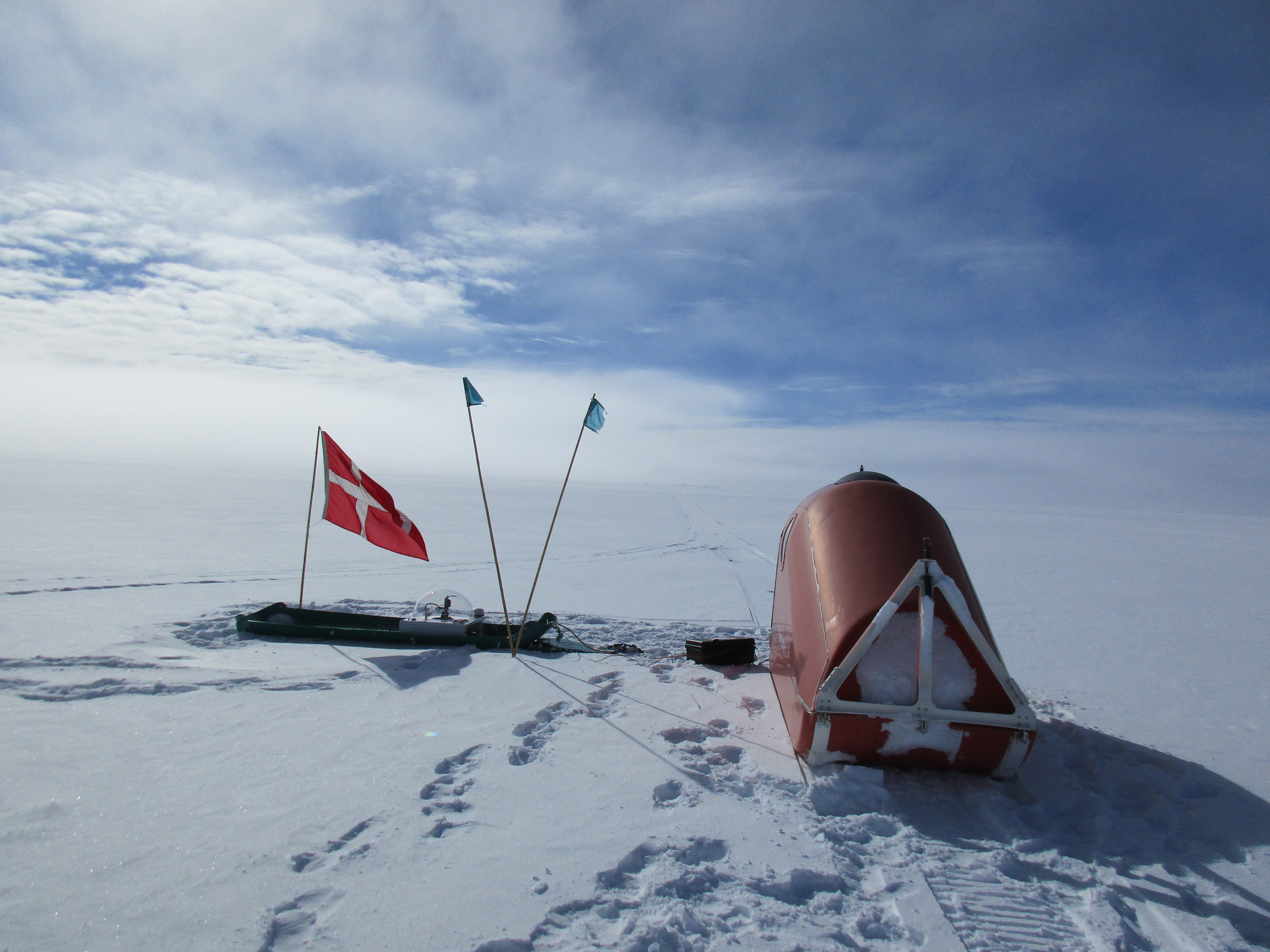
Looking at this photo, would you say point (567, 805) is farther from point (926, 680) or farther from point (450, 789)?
point (926, 680)

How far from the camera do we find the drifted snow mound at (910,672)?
13.2ft

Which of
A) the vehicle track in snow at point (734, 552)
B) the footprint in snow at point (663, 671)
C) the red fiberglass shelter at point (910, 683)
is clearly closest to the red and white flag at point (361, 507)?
the footprint in snow at point (663, 671)

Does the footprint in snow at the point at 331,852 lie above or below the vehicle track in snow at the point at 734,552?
below

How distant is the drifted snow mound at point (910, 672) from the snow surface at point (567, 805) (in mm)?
565

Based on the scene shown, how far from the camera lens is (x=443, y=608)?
26.0 ft

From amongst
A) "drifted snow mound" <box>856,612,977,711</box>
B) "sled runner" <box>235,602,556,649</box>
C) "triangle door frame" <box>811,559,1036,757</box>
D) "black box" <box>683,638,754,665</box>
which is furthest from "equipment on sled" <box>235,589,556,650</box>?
"drifted snow mound" <box>856,612,977,711</box>

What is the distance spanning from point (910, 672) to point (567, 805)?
2390mm

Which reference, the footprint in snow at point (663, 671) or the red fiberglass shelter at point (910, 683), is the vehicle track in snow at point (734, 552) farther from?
the red fiberglass shelter at point (910, 683)

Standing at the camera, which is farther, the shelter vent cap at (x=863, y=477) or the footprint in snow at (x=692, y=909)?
the shelter vent cap at (x=863, y=477)

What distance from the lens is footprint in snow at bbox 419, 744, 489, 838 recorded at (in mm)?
3562

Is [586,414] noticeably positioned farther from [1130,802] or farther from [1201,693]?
[1201,693]

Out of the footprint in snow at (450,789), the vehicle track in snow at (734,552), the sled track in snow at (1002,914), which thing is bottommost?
the sled track in snow at (1002,914)

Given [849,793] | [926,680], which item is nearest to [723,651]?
[849,793]

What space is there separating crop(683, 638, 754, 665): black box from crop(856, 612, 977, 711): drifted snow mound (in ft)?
9.43
